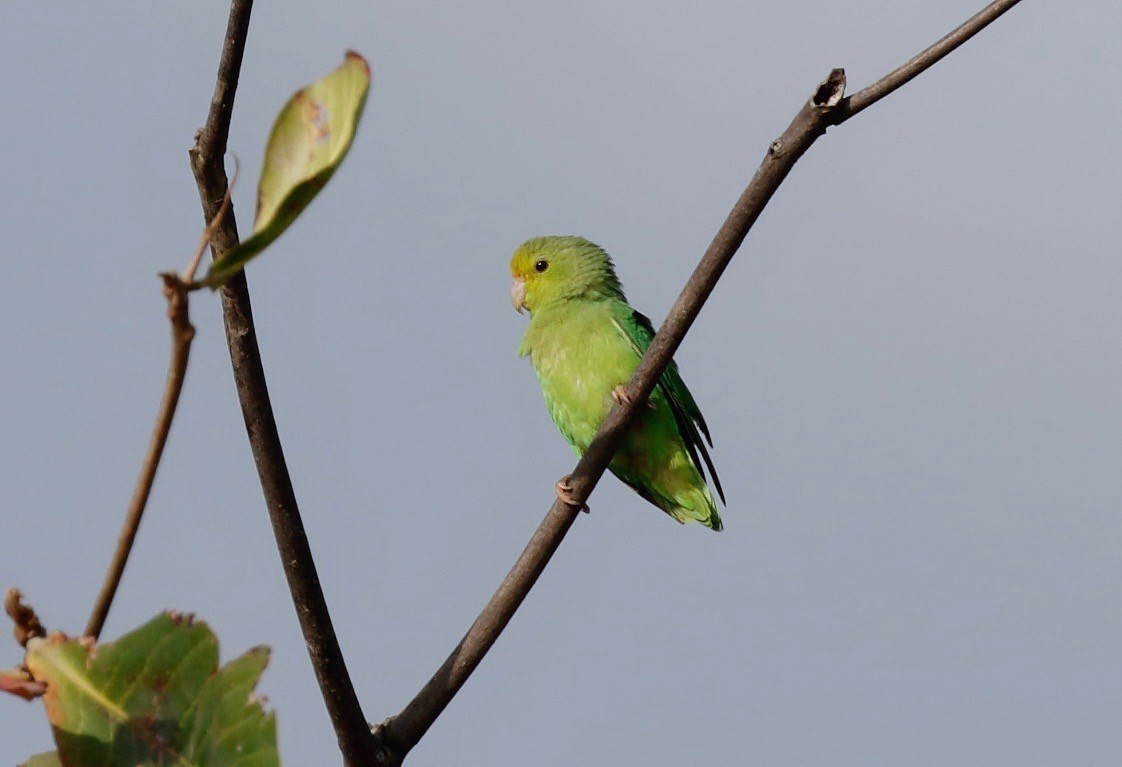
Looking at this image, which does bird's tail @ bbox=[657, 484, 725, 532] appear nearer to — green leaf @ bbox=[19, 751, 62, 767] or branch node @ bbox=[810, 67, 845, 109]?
branch node @ bbox=[810, 67, 845, 109]

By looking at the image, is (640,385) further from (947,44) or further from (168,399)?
(168,399)

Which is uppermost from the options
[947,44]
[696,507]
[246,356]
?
[696,507]

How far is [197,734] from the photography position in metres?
1.25

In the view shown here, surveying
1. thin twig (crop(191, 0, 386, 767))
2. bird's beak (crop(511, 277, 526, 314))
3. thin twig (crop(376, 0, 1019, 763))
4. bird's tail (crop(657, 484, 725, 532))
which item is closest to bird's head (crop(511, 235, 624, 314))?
bird's beak (crop(511, 277, 526, 314))

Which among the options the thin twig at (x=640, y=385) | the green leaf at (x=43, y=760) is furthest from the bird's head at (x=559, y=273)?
the green leaf at (x=43, y=760)

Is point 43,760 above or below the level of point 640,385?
below

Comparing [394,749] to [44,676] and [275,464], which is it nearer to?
[275,464]

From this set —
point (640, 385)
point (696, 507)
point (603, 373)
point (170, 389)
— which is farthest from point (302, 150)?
point (696, 507)

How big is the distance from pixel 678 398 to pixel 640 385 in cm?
334

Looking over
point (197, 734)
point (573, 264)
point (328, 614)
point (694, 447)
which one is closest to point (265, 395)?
point (328, 614)

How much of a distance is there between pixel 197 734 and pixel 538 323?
16.3 feet

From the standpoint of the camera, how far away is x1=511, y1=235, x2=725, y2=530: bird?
5684mm

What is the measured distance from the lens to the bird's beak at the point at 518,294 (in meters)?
6.66

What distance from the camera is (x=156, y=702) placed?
48.4 inches
